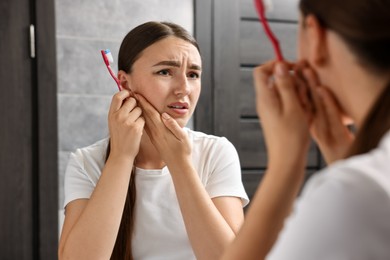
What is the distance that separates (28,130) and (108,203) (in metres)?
1.16

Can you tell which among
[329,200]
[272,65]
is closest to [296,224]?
[329,200]

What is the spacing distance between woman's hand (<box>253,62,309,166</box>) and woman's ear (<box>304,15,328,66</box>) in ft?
0.23

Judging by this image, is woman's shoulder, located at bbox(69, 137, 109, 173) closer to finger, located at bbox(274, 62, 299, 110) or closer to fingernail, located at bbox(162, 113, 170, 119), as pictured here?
fingernail, located at bbox(162, 113, 170, 119)

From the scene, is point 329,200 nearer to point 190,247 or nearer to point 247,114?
point 190,247

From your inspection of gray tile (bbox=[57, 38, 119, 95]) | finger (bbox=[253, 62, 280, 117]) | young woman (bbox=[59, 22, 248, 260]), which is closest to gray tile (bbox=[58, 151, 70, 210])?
gray tile (bbox=[57, 38, 119, 95])

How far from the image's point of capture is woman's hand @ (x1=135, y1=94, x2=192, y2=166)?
152cm

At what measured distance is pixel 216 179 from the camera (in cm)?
167

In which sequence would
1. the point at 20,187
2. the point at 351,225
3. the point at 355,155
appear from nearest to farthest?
1. the point at 351,225
2. the point at 355,155
3. the point at 20,187

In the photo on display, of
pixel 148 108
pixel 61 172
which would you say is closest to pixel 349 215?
pixel 148 108

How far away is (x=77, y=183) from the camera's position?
1659mm

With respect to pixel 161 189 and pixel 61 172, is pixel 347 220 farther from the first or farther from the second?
pixel 61 172

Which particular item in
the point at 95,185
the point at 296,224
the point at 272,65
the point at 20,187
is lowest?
the point at 20,187

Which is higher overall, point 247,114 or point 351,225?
point 351,225

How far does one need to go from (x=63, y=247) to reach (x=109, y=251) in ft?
0.42
